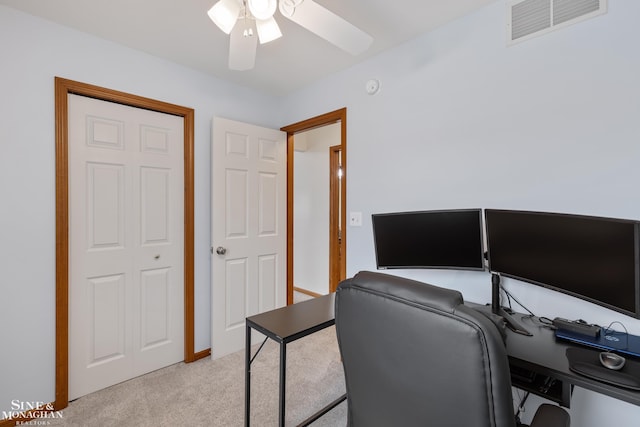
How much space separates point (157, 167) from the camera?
2350mm

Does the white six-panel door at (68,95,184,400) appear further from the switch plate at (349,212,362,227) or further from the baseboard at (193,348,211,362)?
the switch plate at (349,212,362,227)

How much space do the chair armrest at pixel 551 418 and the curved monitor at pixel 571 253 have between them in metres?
0.47

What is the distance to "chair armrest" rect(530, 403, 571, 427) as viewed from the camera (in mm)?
835

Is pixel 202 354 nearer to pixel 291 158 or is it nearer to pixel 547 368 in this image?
pixel 291 158

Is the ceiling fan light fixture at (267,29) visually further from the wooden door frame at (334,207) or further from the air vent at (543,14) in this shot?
the wooden door frame at (334,207)

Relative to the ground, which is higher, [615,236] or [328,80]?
[328,80]

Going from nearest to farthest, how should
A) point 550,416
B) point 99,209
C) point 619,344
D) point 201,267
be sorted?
point 550,416 → point 619,344 → point 99,209 → point 201,267

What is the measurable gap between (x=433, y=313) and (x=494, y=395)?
0.67 feet

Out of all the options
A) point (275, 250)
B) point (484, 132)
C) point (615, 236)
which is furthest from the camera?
point (275, 250)

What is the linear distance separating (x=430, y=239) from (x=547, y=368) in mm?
777

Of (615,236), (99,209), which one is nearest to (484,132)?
(615,236)

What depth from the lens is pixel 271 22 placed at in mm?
1414

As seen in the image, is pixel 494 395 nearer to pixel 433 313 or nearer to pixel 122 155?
pixel 433 313

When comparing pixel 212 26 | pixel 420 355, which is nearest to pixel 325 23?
pixel 212 26
